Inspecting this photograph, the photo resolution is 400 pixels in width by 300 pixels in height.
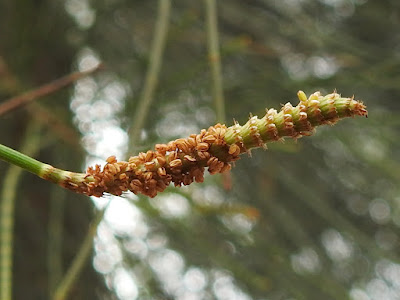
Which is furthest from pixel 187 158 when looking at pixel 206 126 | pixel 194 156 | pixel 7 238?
pixel 206 126

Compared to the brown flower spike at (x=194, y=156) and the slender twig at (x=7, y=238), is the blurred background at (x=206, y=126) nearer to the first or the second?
the slender twig at (x=7, y=238)

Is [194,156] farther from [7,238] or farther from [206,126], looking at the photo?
[206,126]

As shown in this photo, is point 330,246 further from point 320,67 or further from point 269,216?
point 320,67

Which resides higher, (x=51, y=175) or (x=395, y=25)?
(x=395, y=25)

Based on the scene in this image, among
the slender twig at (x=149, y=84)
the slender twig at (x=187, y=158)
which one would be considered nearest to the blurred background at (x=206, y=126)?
the slender twig at (x=149, y=84)

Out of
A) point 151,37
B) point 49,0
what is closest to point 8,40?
point 49,0
